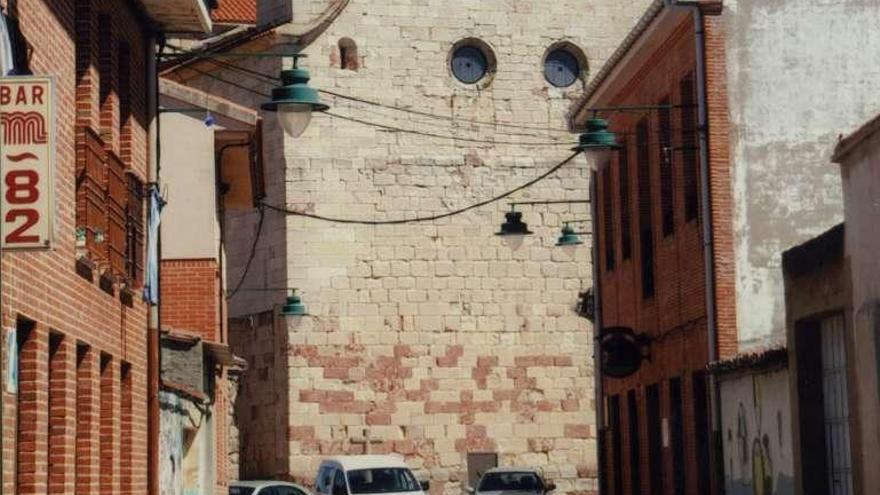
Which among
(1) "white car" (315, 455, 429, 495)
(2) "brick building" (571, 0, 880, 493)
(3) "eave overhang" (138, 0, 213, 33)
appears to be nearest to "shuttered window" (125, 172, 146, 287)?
(3) "eave overhang" (138, 0, 213, 33)

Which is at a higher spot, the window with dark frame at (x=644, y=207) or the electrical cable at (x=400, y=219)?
the electrical cable at (x=400, y=219)

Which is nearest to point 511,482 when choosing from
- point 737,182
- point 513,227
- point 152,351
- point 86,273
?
point 513,227

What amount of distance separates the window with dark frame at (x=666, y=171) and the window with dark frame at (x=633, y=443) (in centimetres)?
421

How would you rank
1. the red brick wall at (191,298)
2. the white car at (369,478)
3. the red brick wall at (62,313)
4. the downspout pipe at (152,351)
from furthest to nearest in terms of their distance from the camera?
the white car at (369,478) → the red brick wall at (191,298) → the downspout pipe at (152,351) → the red brick wall at (62,313)

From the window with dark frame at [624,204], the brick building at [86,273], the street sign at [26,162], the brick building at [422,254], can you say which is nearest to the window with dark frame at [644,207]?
the window with dark frame at [624,204]

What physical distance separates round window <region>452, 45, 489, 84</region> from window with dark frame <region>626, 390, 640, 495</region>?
55.2 feet

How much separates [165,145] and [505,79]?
24.4 metres

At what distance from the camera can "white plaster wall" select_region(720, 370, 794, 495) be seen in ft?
74.5

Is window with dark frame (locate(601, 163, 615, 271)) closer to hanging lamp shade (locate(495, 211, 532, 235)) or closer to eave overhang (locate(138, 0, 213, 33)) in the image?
hanging lamp shade (locate(495, 211, 532, 235))

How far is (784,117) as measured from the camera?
2766cm

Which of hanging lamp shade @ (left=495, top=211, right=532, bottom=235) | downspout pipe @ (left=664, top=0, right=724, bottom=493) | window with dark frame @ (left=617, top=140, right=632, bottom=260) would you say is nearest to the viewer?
downspout pipe @ (left=664, top=0, right=724, bottom=493)

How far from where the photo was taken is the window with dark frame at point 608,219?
121ft

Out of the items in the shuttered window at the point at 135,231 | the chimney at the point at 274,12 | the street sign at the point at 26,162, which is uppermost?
the chimney at the point at 274,12

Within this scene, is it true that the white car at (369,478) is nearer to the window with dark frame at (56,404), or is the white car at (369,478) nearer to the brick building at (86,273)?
the brick building at (86,273)
